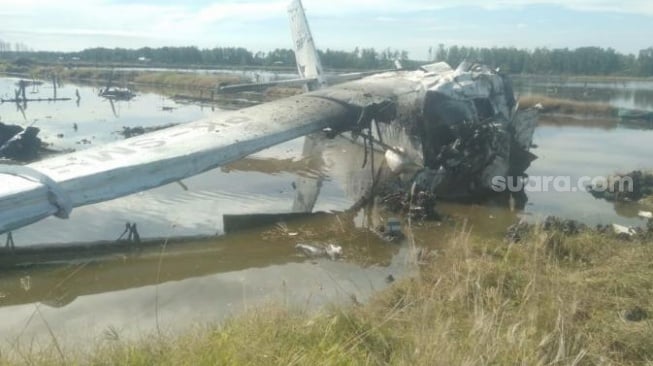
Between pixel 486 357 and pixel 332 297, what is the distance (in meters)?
3.42

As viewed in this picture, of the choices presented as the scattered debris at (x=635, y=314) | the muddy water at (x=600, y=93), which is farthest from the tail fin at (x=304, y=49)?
the muddy water at (x=600, y=93)

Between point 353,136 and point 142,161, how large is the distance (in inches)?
250

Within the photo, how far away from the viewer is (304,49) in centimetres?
2202

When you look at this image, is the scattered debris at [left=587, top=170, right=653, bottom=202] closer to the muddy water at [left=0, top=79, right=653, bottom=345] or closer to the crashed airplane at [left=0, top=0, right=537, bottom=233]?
the muddy water at [left=0, top=79, right=653, bottom=345]

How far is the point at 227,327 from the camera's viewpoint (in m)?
4.71

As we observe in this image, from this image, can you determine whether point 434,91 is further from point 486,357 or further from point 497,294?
point 486,357

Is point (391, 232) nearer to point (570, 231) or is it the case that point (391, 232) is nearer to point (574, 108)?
point (570, 231)

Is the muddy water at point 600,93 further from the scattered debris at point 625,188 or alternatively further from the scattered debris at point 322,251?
the scattered debris at point 322,251

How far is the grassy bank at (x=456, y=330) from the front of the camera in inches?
147

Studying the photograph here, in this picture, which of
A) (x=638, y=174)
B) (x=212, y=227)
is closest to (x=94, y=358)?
(x=212, y=227)

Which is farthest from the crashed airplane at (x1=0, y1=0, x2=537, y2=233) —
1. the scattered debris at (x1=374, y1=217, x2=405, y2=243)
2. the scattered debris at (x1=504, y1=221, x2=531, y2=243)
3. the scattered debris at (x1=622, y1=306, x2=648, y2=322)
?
the scattered debris at (x1=622, y1=306, x2=648, y2=322)

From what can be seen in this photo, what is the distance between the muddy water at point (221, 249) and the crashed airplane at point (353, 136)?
37.5 inches

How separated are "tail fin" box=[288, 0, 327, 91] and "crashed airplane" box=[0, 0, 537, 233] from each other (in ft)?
14.0

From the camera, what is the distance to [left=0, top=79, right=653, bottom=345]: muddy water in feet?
21.3
